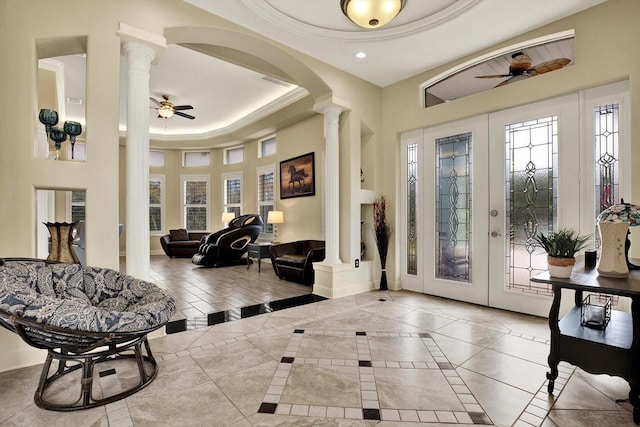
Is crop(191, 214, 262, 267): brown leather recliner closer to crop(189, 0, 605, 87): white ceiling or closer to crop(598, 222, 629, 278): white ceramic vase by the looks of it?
crop(189, 0, 605, 87): white ceiling

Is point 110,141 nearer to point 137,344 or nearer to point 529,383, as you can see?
point 137,344

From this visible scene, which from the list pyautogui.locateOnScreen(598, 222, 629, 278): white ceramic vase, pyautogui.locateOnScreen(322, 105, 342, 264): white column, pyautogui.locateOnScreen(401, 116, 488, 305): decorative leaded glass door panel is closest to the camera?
pyautogui.locateOnScreen(598, 222, 629, 278): white ceramic vase

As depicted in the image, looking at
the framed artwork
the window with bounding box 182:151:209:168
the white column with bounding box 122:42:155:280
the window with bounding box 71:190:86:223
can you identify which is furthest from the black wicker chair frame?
the window with bounding box 182:151:209:168

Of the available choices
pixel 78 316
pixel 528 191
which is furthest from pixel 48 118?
pixel 528 191

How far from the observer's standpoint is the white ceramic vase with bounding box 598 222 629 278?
1947mm

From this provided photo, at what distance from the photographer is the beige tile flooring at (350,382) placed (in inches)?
70.4

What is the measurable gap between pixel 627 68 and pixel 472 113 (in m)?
1.41

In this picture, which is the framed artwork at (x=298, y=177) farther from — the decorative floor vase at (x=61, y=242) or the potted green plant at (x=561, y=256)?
the potted green plant at (x=561, y=256)

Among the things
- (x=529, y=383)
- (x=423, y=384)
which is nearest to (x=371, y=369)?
(x=423, y=384)

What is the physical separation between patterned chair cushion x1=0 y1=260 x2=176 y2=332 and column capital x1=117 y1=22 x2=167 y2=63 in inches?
76.3

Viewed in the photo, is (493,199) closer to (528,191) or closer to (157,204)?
(528,191)

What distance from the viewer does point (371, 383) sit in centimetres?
215

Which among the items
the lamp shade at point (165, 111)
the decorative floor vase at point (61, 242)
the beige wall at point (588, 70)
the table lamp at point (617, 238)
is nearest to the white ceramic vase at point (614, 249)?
the table lamp at point (617, 238)

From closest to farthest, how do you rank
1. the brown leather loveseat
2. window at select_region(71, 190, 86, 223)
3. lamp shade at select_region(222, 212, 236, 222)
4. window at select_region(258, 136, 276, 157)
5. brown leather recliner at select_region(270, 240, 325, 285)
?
brown leather recliner at select_region(270, 240, 325, 285)
window at select_region(258, 136, 276, 157)
window at select_region(71, 190, 86, 223)
the brown leather loveseat
lamp shade at select_region(222, 212, 236, 222)
